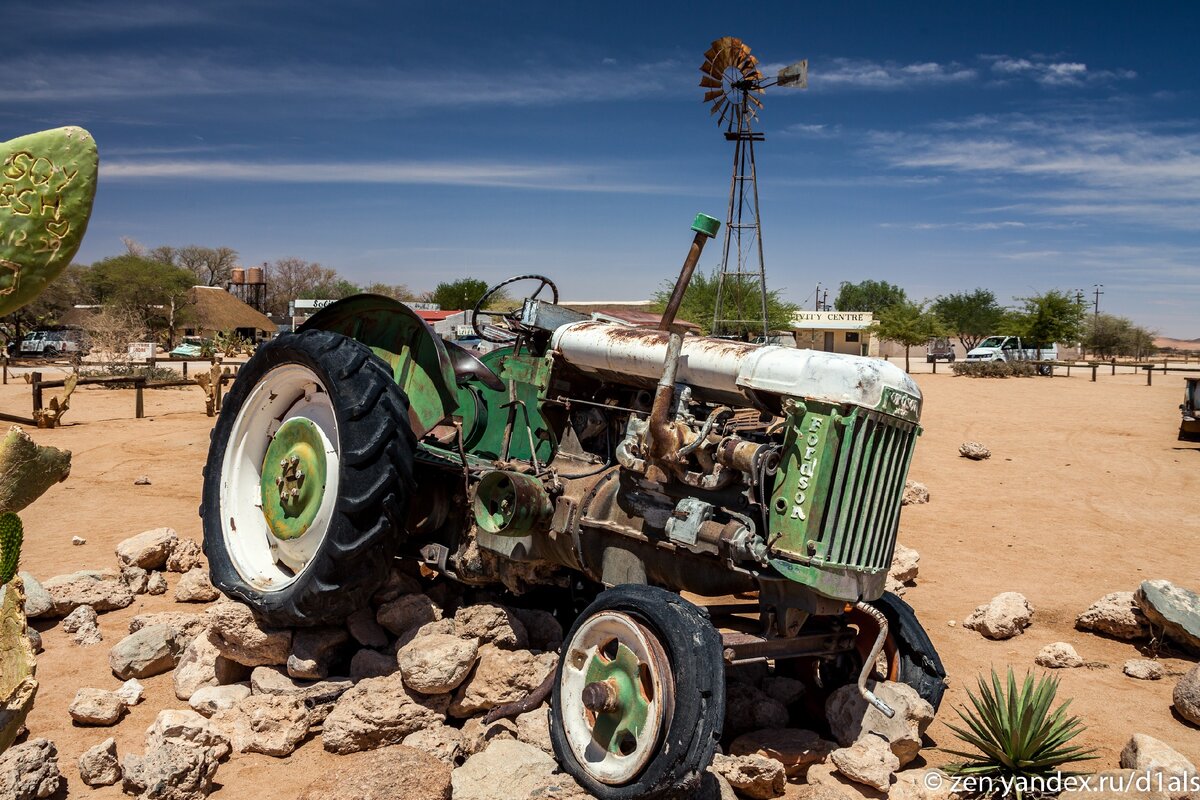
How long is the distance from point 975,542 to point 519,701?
574cm

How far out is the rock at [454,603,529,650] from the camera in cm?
441

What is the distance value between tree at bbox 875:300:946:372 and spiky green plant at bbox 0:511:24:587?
40097mm

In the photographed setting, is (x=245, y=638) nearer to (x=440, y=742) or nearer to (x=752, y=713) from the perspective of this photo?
(x=440, y=742)

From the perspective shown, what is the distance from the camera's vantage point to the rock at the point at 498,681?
4152mm

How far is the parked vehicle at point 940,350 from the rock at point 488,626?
44.4 meters

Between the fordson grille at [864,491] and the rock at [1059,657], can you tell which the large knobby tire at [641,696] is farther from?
the rock at [1059,657]

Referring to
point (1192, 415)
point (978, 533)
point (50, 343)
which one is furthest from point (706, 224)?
point (50, 343)

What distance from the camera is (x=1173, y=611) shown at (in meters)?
5.52

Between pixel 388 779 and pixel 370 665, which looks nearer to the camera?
pixel 388 779

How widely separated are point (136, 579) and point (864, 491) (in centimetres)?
483

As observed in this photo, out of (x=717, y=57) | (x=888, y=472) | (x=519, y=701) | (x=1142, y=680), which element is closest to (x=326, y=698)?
(x=519, y=701)

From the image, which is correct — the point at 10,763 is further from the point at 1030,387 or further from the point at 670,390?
the point at 1030,387

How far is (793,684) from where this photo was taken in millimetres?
4504

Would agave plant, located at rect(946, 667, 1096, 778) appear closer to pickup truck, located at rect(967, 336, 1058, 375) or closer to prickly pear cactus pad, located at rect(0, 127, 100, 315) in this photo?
prickly pear cactus pad, located at rect(0, 127, 100, 315)
